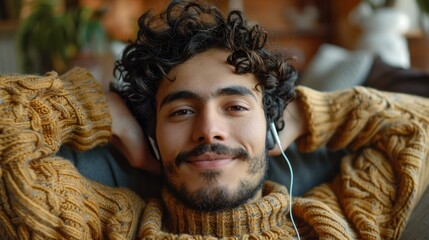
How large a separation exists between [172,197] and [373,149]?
1.68 feet

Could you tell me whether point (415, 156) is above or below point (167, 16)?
below

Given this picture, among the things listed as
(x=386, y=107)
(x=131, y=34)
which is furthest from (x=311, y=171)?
(x=131, y=34)

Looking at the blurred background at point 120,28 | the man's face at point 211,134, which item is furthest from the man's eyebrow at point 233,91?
the blurred background at point 120,28

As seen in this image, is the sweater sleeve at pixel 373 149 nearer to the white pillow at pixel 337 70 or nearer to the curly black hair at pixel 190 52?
the curly black hair at pixel 190 52

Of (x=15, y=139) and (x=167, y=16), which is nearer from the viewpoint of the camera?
(x=15, y=139)

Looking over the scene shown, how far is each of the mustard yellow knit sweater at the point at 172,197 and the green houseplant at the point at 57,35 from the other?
79.0 inches

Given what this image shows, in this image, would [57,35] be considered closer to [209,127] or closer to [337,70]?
[337,70]

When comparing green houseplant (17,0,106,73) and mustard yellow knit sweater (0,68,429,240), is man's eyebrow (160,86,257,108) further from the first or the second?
green houseplant (17,0,106,73)

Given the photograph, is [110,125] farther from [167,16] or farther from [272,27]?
[272,27]

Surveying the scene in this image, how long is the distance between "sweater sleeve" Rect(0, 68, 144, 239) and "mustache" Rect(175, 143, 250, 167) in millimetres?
170

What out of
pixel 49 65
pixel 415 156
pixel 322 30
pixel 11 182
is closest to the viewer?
pixel 11 182

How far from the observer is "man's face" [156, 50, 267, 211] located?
895mm

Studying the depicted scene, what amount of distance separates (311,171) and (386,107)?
0.83 feet

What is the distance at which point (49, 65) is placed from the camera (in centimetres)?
337
